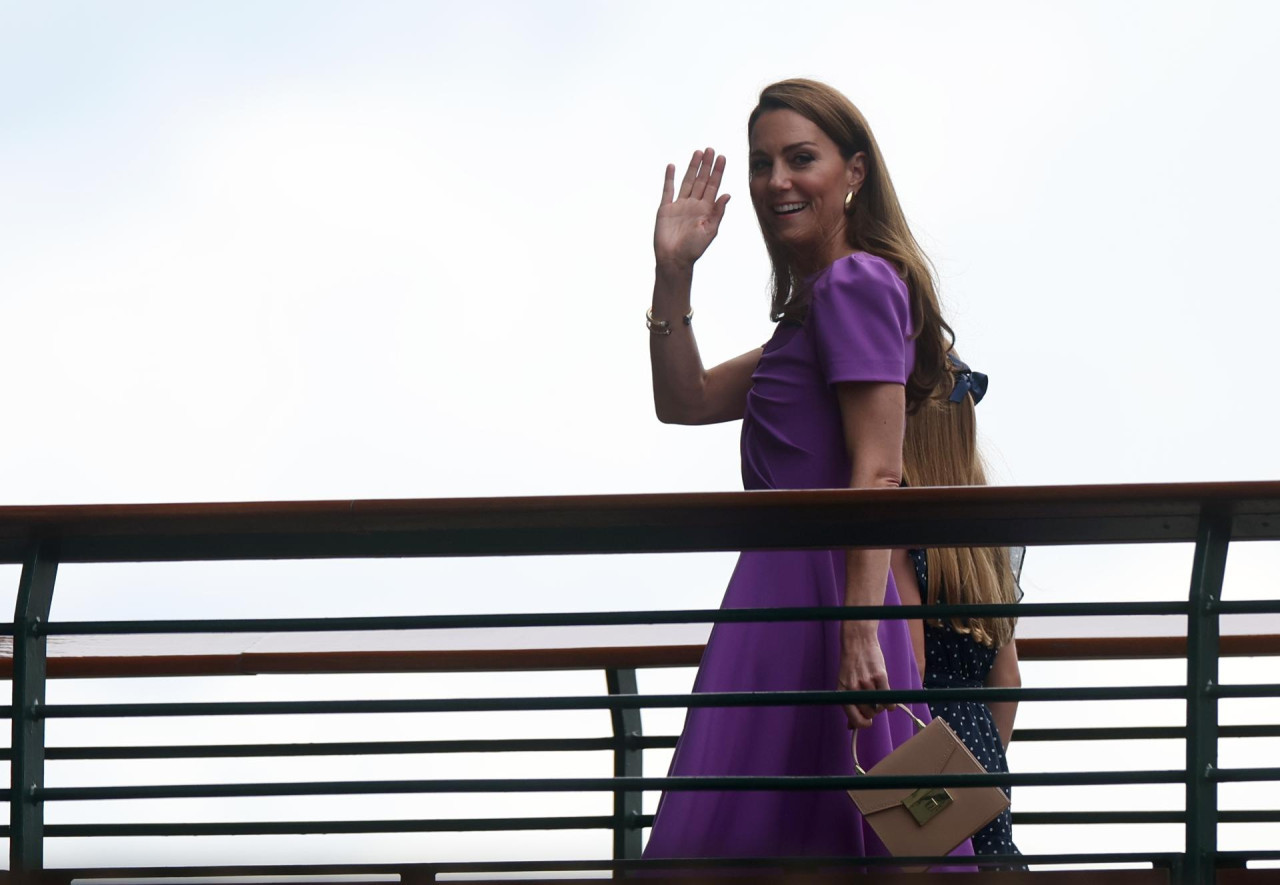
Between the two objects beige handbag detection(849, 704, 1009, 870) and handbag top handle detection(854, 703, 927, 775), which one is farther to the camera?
handbag top handle detection(854, 703, 927, 775)

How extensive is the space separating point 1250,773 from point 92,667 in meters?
2.62

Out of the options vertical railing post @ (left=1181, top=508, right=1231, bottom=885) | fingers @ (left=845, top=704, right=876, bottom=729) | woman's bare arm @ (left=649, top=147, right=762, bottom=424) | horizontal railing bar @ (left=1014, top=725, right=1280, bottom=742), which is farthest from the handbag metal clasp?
horizontal railing bar @ (left=1014, top=725, right=1280, bottom=742)

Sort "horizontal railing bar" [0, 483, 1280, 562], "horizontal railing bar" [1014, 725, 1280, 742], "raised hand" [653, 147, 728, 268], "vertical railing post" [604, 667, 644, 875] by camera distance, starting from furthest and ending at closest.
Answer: "vertical railing post" [604, 667, 644, 875] < "horizontal railing bar" [1014, 725, 1280, 742] < "raised hand" [653, 147, 728, 268] < "horizontal railing bar" [0, 483, 1280, 562]

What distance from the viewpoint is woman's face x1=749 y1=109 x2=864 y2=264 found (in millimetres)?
3109

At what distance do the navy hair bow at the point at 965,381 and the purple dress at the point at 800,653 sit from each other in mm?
203

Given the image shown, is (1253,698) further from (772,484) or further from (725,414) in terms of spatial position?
(725,414)

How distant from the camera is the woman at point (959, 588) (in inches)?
123

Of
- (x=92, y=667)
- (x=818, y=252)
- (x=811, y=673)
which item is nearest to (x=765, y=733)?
(x=811, y=673)

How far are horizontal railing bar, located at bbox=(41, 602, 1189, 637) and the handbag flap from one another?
208 millimetres

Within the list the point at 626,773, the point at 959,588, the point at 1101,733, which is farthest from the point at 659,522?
the point at 1101,733

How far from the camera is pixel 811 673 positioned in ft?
9.54

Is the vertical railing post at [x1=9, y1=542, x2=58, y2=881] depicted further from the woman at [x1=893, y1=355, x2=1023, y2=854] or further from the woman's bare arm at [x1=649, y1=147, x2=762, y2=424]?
the woman at [x1=893, y1=355, x2=1023, y2=854]

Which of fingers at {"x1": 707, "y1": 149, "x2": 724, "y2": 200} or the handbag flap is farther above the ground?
fingers at {"x1": 707, "y1": 149, "x2": 724, "y2": 200}

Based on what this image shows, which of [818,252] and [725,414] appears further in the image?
[725,414]
